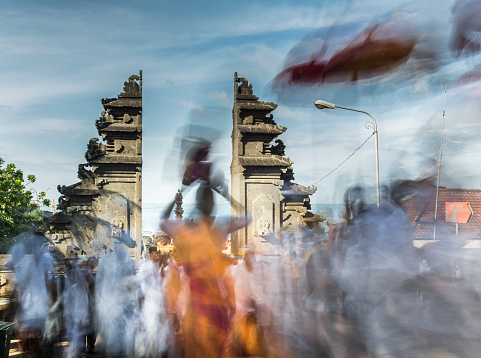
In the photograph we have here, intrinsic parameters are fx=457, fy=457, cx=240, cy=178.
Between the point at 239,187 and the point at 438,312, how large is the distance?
1859 cm

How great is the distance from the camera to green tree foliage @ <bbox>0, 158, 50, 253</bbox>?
27.0 m

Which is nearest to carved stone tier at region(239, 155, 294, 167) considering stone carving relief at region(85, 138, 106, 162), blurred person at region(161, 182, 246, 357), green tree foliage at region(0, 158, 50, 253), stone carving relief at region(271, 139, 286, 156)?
stone carving relief at region(271, 139, 286, 156)

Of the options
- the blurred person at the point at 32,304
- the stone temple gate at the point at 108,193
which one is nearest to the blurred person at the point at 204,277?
the blurred person at the point at 32,304

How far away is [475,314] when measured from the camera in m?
6.19

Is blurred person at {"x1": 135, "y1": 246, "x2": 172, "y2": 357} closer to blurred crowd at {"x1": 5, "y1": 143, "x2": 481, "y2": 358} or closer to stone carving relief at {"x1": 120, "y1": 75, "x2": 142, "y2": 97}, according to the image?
blurred crowd at {"x1": 5, "y1": 143, "x2": 481, "y2": 358}

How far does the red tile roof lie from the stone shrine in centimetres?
1666

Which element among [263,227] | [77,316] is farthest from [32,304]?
[263,227]

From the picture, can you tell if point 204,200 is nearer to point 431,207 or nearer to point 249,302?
point 249,302

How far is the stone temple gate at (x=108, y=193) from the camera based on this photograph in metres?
22.6

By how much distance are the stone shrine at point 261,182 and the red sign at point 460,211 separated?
17.5 metres

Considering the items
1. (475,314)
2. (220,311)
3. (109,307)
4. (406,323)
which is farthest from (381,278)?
(109,307)

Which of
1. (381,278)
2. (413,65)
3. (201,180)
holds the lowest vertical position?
(381,278)

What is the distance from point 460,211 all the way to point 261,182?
18.3 metres

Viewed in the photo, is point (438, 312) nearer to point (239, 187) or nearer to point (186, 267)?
point (186, 267)
